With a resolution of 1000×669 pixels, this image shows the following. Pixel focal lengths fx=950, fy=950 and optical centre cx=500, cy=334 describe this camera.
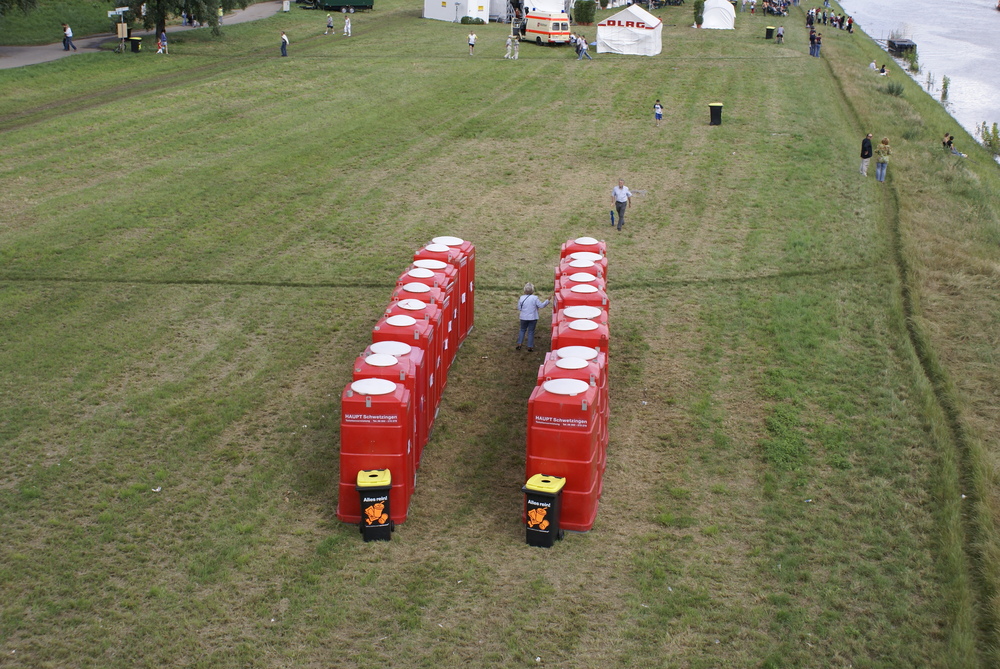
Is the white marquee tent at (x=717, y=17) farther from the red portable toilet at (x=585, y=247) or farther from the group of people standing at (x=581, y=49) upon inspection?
the red portable toilet at (x=585, y=247)

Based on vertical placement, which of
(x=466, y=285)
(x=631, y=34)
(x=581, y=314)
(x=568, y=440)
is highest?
(x=631, y=34)

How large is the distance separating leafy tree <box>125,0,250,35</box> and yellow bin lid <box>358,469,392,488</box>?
3685 cm

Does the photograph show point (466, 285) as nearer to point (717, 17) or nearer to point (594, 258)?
point (594, 258)

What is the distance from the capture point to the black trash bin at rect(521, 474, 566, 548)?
1144 cm

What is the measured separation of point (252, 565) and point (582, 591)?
389 centimetres

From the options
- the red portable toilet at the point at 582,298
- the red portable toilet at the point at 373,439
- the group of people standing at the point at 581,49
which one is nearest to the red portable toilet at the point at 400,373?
the red portable toilet at the point at 373,439

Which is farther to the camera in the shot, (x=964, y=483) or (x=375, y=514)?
(x=964, y=483)

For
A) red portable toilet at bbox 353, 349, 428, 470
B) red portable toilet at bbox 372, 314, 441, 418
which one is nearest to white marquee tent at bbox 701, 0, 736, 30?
red portable toilet at bbox 372, 314, 441, 418

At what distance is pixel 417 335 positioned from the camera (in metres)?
13.7

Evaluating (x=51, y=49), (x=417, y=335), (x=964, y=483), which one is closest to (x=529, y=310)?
(x=417, y=335)

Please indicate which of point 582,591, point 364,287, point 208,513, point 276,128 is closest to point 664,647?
point 582,591

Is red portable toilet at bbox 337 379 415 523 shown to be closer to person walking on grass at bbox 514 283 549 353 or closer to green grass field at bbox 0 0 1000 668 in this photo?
green grass field at bbox 0 0 1000 668

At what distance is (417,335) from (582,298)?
2898mm

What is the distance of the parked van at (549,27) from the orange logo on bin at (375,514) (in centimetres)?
4309
